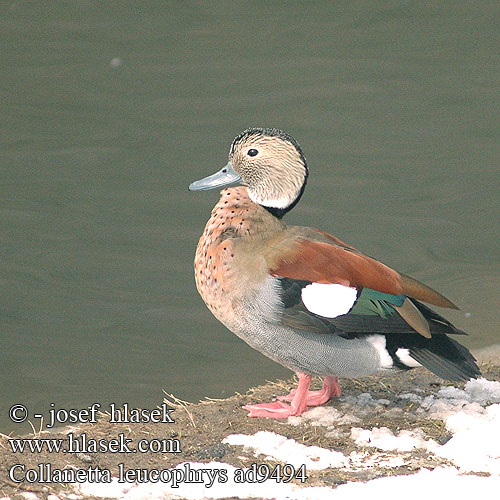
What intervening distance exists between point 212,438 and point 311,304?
0.75 m

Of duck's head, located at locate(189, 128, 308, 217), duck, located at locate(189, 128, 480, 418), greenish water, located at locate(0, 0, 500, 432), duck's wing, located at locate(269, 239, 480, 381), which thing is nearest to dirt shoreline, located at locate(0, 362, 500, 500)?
duck, located at locate(189, 128, 480, 418)

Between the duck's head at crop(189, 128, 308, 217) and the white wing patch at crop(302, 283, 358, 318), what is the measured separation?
0.57m

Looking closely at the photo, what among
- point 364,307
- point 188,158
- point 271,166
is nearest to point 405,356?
point 364,307

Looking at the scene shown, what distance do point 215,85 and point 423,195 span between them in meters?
3.22

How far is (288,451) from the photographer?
4.21 metres

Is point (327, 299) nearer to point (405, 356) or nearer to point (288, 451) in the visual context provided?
point (405, 356)

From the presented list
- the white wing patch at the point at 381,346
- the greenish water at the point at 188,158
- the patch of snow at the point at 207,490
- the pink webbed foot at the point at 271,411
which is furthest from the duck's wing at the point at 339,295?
the greenish water at the point at 188,158

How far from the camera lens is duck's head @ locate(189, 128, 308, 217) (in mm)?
4773

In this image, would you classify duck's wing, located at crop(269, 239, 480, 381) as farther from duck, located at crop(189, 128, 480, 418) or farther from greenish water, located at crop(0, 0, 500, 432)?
greenish water, located at crop(0, 0, 500, 432)

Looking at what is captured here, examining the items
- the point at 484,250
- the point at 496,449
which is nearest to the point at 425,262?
the point at 484,250

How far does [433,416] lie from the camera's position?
459 centimetres

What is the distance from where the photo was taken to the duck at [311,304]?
14.5 feet

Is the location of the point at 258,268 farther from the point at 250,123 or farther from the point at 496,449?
the point at 250,123

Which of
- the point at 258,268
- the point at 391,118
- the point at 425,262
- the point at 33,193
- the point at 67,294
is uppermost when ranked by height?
the point at 391,118
